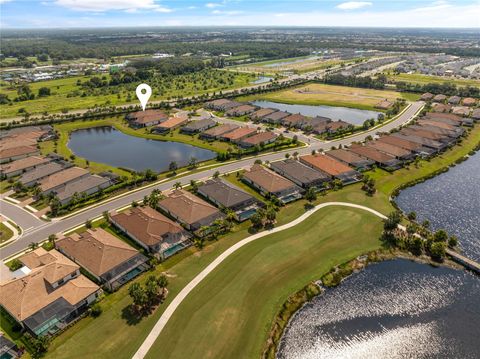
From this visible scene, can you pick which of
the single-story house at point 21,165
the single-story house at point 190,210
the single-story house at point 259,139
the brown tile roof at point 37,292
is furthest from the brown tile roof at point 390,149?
the single-story house at point 21,165

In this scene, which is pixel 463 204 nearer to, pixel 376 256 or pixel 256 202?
pixel 376 256

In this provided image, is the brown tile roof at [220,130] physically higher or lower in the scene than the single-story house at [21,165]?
higher

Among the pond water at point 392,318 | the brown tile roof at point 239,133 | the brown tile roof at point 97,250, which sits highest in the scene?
the brown tile roof at point 239,133

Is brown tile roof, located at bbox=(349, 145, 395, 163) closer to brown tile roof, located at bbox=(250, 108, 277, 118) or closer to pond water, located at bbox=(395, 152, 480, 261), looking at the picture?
pond water, located at bbox=(395, 152, 480, 261)

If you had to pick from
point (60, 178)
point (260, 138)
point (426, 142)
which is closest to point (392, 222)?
point (426, 142)

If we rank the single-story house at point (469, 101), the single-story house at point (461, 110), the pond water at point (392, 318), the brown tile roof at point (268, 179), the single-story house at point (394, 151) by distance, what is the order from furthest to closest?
the single-story house at point (469, 101) → the single-story house at point (461, 110) → the single-story house at point (394, 151) → the brown tile roof at point (268, 179) → the pond water at point (392, 318)

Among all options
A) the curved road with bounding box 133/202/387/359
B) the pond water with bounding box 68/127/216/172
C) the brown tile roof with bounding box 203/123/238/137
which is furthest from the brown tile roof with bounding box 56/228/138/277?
the brown tile roof with bounding box 203/123/238/137

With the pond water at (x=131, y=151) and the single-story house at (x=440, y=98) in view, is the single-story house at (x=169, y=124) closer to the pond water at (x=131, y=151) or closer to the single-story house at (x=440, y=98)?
the pond water at (x=131, y=151)
